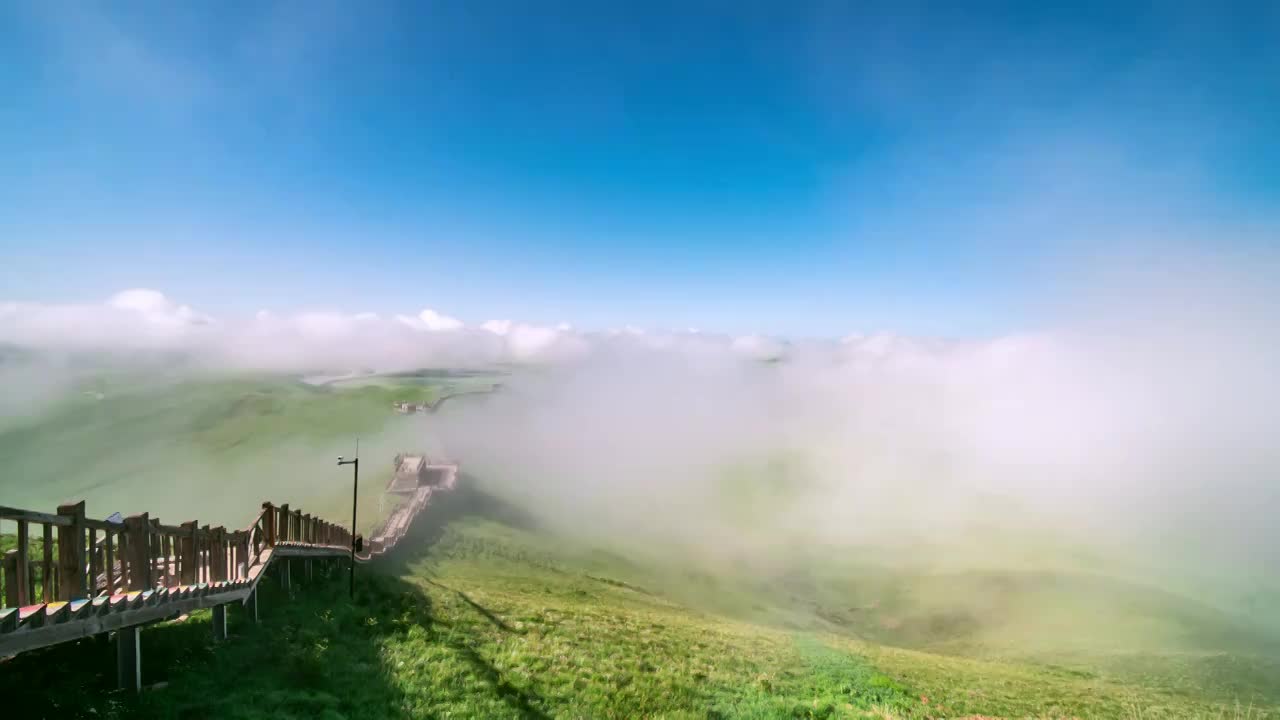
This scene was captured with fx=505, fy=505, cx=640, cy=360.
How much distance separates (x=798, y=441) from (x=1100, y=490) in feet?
251

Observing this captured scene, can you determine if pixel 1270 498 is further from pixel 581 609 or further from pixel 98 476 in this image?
pixel 98 476

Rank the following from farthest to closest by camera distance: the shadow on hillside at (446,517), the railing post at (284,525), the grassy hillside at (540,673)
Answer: the shadow on hillside at (446,517) → the railing post at (284,525) → the grassy hillside at (540,673)

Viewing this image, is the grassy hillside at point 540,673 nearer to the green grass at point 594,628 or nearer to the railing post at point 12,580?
the green grass at point 594,628

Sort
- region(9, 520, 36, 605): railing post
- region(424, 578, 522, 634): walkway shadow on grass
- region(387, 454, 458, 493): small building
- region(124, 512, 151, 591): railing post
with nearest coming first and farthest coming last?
1. region(9, 520, 36, 605): railing post
2. region(124, 512, 151, 591): railing post
3. region(424, 578, 522, 634): walkway shadow on grass
4. region(387, 454, 458, 493): small building

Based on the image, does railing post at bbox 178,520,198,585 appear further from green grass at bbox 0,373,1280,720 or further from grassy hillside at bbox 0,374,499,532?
grassy hillside at bbox 0,374,499,532

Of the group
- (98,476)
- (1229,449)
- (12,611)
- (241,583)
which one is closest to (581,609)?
(241,583)

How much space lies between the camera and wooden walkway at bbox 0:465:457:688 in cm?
609

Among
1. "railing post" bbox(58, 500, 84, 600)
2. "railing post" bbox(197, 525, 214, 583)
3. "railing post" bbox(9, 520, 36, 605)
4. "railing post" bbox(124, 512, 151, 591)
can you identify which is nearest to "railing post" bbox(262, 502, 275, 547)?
"railing post" bbox(197, 525, 214, 583)

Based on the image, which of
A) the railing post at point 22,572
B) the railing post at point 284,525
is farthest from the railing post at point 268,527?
the railing post at point 22,572

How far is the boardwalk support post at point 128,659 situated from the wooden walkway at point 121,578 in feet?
0.05

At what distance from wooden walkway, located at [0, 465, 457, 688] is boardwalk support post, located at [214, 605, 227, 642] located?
19 mm

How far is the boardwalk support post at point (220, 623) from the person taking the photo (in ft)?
32.4

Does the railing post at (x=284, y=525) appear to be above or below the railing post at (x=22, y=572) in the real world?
below

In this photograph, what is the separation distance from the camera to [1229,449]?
199375 mm
